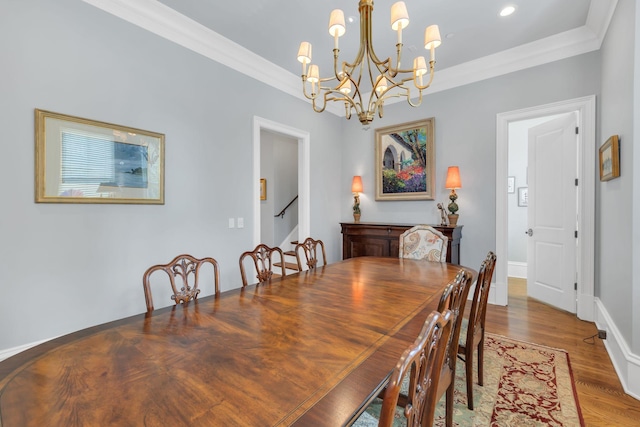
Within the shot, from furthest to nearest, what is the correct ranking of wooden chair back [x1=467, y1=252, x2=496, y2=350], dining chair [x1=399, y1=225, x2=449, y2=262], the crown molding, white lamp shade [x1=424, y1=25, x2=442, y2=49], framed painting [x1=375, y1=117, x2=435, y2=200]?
1. framed painting [x1=375, y1=117, x2=435, y2=200]
2. dining chair [x1=399, y1=225, x2=449, y2=262]
3. the crown molding
4. white lamp shade [x1=424, y1=25, x2=442, y2=49]
5. wooden chair back [x1=467, y1=252, x2=496, y2=350]

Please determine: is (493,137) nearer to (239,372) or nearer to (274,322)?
(274,322)

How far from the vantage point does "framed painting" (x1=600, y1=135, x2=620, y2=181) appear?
7.33 feet

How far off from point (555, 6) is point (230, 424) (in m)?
3.91

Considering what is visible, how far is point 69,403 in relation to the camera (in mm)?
718

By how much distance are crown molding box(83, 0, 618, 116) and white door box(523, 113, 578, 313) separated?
2.54 feet

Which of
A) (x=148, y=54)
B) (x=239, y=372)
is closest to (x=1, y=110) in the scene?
(x=148, y=54)

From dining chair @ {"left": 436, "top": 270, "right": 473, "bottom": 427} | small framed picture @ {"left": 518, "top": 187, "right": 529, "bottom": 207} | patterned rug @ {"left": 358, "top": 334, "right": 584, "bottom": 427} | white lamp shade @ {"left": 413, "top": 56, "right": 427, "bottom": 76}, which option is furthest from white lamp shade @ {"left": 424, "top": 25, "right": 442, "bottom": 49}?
small framed picture @ {"left": 518, "top": 187, "right": 529, "bottom": 207}

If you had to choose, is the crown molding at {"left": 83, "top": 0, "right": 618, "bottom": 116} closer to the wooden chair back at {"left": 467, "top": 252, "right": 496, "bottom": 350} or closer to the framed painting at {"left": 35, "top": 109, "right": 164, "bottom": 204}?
the framed painting at {"left": 35, "top": 109, "right": 164, "bottom": 204}

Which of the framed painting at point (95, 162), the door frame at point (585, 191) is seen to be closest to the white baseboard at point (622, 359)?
the door frame at point (585, 191)

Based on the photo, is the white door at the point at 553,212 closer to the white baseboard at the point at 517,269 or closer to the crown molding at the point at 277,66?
the crown molding at the point at 277,66

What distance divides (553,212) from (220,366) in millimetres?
4161

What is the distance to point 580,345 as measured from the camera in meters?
2.53

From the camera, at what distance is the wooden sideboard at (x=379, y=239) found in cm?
356

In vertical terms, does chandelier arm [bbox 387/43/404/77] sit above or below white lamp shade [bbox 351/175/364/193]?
above
